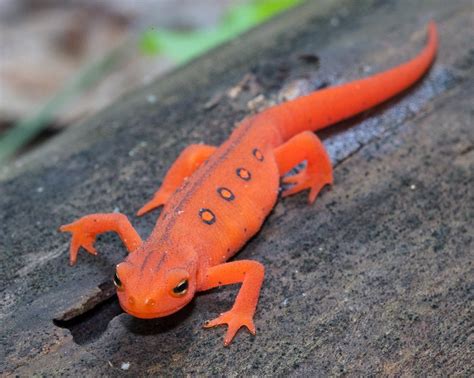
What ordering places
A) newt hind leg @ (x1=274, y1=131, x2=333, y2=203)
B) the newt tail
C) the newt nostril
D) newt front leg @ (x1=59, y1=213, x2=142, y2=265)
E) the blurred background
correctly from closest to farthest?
1. the newt nostril
2. newt front leg @ (x1=59, y1=213, x2=142, y2=265)
3. newt hind leg @ (x1=274, y1=131, x2=333, y2=203)
4. the newt tail
5. the blurred background

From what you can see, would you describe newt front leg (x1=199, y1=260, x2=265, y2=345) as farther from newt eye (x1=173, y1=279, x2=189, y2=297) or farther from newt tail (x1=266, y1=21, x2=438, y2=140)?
newt tail (x1=266, y1=21, x2=438, y2=140)

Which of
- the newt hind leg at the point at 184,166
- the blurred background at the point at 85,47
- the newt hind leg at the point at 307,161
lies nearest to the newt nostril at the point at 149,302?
the newt hind leg at the point at 184,166

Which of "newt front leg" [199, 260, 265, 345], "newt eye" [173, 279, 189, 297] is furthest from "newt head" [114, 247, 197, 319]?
"newt front leg" [199, 260, 265, 345]

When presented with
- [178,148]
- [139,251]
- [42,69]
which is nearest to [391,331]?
[139,251]

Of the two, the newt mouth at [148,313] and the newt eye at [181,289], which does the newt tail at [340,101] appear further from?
the newt mouth at [148,313]

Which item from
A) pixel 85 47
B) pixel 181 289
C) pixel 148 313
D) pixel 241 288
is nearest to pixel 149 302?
pixel 148 313

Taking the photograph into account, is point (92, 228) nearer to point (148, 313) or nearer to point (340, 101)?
point (148, 313)
